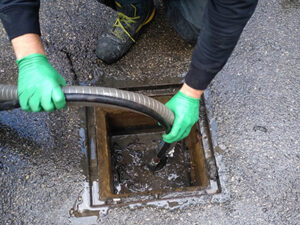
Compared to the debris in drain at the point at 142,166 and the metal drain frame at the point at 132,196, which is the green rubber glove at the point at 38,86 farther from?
the debris in drain at the point at 142,166

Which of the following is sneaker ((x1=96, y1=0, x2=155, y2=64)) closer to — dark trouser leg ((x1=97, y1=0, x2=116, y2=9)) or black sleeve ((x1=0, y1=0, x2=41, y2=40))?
dark trouser leg ((x1=97, y1=0, x2=116, y2=9))

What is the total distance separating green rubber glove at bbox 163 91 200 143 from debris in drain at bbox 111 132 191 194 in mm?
481

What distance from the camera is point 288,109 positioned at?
6.05 ft

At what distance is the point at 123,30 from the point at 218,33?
3.27 ft

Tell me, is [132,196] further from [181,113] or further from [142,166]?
[181,113]

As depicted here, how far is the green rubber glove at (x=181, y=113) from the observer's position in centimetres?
145

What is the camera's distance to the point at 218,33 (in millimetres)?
1200

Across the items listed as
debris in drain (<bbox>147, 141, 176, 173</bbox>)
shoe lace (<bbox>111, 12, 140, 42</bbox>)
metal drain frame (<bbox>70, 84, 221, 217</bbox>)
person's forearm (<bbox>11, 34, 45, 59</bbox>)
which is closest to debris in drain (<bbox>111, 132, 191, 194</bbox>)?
debris in drain (<bbox>147, 141, 176, 173</bbox>)

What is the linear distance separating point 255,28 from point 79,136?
60.0 inches

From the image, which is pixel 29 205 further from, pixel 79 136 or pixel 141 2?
pixel 141 2

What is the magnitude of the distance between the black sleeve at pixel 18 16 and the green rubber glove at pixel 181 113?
2.61 feet

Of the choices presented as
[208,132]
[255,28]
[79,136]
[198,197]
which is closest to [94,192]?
[79,136]

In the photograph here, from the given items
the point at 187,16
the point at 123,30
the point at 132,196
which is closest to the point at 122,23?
the point at 123,30

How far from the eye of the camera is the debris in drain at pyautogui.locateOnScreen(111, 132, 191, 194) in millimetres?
1878
